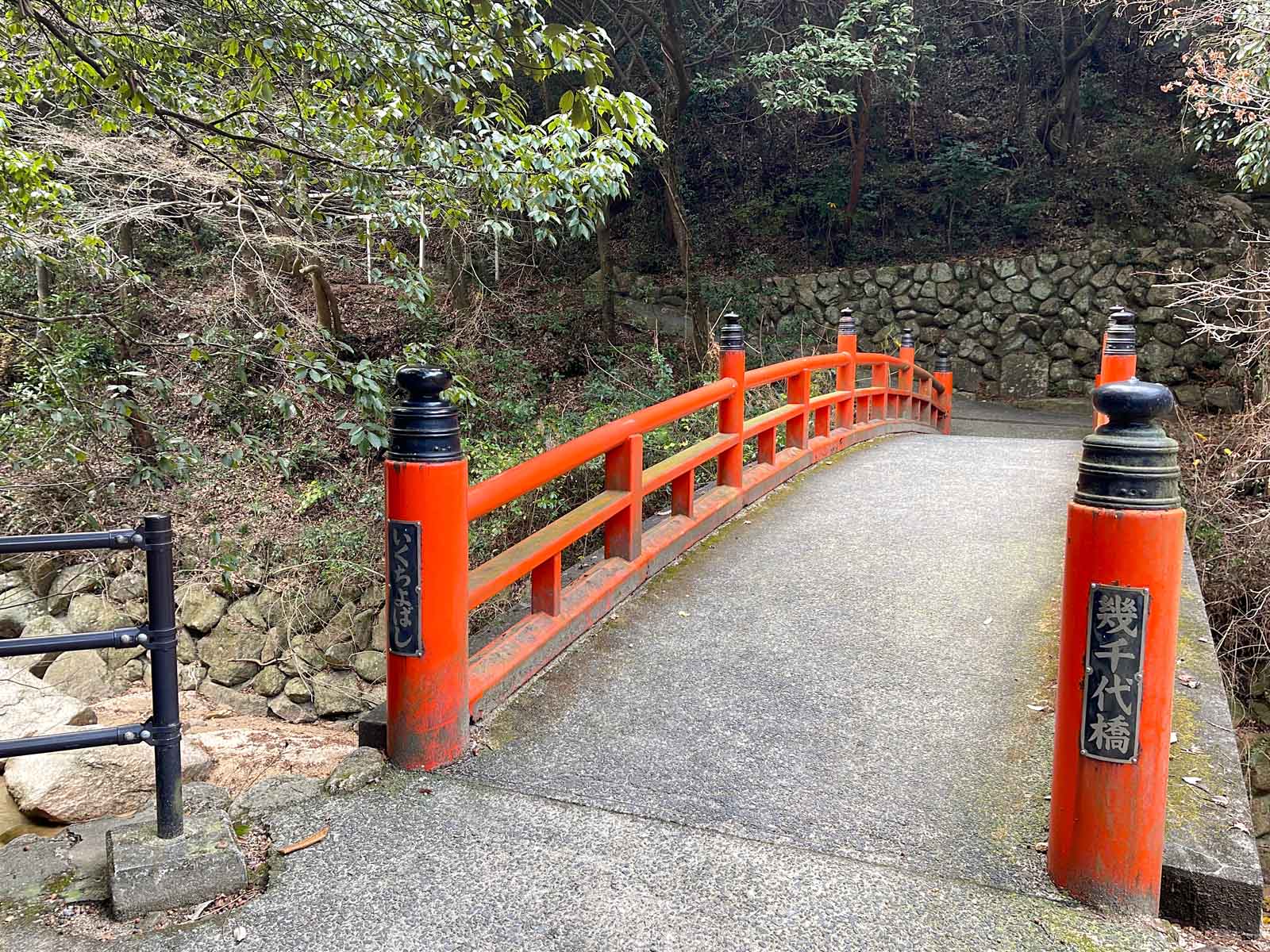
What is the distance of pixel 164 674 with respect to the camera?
2393 millimetres

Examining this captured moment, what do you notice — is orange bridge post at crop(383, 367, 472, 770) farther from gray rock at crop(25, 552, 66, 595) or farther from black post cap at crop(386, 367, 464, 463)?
gray rock at crop(25, 552, 66, 595)

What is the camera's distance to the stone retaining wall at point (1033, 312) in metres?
14.4

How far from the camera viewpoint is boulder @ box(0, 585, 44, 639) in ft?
33.0

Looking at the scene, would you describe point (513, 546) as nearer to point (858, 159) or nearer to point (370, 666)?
point (370, 666)

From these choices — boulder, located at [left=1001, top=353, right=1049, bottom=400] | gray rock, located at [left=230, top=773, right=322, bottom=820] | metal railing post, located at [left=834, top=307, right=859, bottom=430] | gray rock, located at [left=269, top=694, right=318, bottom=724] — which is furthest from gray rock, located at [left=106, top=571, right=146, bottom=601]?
boulder, located at [left=1001, top=353, right=1049, bottom=400]

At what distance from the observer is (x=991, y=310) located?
51.9 ft

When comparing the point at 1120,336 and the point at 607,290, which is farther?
the point at 607,290

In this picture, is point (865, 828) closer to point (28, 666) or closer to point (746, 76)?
point (28, 666)

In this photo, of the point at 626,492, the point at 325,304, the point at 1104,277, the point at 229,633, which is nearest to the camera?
the point at 626,492

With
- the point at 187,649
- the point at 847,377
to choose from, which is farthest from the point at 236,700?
the point at 847,377

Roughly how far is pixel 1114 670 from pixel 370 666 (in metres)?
8.16

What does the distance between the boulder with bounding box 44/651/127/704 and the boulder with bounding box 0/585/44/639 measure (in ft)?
3.98

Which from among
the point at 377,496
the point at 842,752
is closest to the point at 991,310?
the point at 377,496

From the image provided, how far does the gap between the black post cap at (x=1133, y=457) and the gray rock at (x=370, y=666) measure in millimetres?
8040
